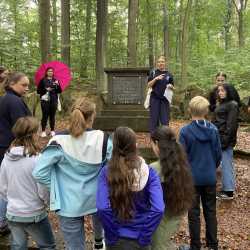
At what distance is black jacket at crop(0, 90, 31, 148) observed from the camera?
446 cm

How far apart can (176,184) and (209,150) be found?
3.71 ft

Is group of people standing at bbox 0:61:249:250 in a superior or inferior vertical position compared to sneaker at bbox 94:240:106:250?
superior

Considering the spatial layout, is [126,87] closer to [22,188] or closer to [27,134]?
[27,134]

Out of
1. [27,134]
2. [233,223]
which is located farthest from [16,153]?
[233,223]

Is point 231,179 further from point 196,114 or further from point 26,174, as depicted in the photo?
point 26,174

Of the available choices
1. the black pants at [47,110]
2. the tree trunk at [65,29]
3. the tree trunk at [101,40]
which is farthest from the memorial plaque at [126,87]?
the tree trunk at [101,40]

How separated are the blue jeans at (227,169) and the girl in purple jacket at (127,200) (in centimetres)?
361

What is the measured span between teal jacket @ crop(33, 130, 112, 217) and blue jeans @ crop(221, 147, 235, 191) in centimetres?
341

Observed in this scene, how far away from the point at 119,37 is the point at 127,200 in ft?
80.4

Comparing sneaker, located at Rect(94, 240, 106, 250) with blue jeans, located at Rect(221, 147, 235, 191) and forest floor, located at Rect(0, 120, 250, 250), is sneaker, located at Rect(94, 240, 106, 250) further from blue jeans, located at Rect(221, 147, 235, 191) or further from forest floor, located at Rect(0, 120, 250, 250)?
blue jeans, located at Rect(221, 147, 235, 191)

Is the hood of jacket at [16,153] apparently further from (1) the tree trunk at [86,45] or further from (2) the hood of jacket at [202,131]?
(1) the tree trunk at [86,45]

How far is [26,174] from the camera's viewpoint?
139 inches

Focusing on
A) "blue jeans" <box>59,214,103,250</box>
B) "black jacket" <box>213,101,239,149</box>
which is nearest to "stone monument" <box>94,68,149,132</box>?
"black jacket" <box>213,101,239,149</box>

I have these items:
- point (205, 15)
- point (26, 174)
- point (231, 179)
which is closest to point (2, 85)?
point (26, 174)
